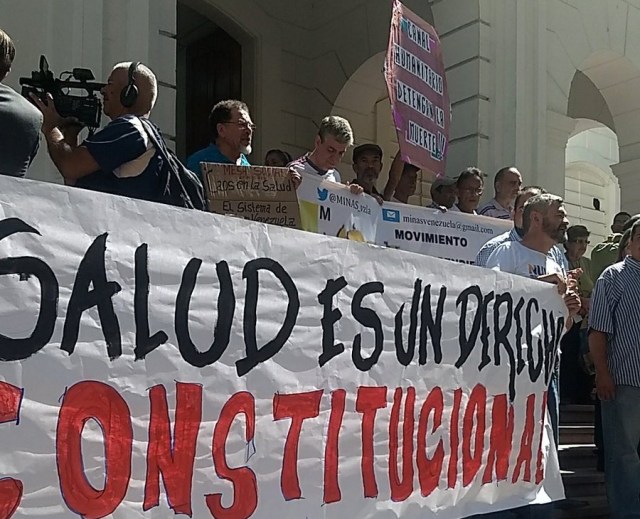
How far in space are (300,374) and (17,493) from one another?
1000 millimetres

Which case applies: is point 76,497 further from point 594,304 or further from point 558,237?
point 594,304

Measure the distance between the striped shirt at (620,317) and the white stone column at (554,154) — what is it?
12.0 ft

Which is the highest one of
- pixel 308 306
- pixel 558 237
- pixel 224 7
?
pixel 224 7

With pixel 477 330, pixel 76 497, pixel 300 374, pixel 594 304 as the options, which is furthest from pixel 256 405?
pixel 594 304

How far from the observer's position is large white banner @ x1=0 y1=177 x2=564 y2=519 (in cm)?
222

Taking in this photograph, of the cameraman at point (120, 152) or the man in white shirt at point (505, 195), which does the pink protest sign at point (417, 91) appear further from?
the cameraman at point (120, 152)

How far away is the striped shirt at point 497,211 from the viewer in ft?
21.1

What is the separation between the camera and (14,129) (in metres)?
2.53

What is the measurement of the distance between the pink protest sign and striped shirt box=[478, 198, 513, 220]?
75 cm

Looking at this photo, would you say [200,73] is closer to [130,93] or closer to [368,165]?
[368,165]

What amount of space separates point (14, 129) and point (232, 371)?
0.91 meters

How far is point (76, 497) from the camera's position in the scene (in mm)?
2254

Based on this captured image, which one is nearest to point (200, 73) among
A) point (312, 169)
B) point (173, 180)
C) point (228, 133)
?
point (312, 169)

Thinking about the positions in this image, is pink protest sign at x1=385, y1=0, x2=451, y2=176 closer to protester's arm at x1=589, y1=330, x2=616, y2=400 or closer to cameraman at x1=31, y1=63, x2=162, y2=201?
protester's arm at x1=589, y1=330, x2=616, y2=400
